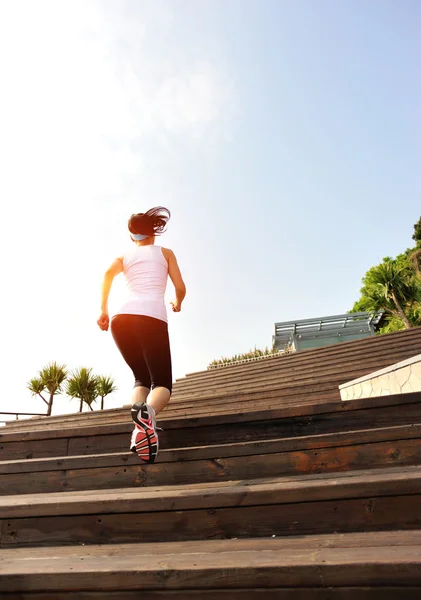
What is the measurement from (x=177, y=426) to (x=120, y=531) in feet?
2.58

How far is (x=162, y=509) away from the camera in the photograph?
A: 1.62 m

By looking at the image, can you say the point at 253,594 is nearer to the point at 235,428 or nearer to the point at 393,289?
the point at 235,428

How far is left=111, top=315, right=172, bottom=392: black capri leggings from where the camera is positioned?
2328 mm

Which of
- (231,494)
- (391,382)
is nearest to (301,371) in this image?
(391,382)

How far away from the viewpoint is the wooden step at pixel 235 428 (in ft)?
6.95

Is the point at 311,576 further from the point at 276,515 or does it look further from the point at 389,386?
the point at 389,386

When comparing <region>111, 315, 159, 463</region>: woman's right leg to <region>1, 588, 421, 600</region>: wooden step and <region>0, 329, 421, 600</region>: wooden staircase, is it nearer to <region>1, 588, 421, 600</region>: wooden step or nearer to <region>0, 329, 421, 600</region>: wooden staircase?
<region>0, 329, 421, 600</region>: wooden staircase

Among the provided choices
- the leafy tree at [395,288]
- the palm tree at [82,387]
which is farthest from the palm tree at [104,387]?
the leafy tree at [395,288]

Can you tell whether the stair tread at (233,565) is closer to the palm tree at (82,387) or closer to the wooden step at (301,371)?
the wooden step at (301,371)

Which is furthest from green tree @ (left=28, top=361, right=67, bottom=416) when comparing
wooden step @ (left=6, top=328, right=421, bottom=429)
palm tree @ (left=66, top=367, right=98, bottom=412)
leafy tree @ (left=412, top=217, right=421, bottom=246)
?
leafy tree @ (left=412, top=217, right=421, bottom=246)

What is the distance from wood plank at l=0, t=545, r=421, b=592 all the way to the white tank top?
1402mm

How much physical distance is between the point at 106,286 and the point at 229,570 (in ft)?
6.40

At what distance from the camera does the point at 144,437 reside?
191 cm

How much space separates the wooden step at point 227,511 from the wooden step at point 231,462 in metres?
0.12
